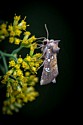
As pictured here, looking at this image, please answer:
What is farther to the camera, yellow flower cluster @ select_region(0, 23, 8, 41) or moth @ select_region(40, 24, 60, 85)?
yellow flower cluster @ select_region(0, 23, 8, 41)

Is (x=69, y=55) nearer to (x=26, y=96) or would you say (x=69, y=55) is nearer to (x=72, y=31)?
(x=72, y=31)

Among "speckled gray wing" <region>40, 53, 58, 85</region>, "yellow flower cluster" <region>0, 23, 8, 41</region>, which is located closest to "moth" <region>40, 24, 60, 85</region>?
"speckled gray wing" <region>40, 53, 58, 85</region>

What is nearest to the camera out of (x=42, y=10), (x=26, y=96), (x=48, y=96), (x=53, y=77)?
(x=53, y=77)

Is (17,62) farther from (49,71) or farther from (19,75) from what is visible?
A: (49,71)

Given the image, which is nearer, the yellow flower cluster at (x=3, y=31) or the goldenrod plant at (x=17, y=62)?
the goldenrod plant at (x=17, y=62)

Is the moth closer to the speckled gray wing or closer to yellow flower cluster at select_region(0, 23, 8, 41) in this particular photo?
the speckled gray wing

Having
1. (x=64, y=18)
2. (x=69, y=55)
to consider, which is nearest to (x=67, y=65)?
(x=69, y=55)

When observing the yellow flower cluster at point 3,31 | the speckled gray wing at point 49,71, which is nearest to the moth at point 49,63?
the speckled gray wing at point 49,71

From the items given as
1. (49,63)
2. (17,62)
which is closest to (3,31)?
(17,62)

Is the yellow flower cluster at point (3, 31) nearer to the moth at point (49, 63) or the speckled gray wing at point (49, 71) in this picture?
the moth at point (49, 63)
